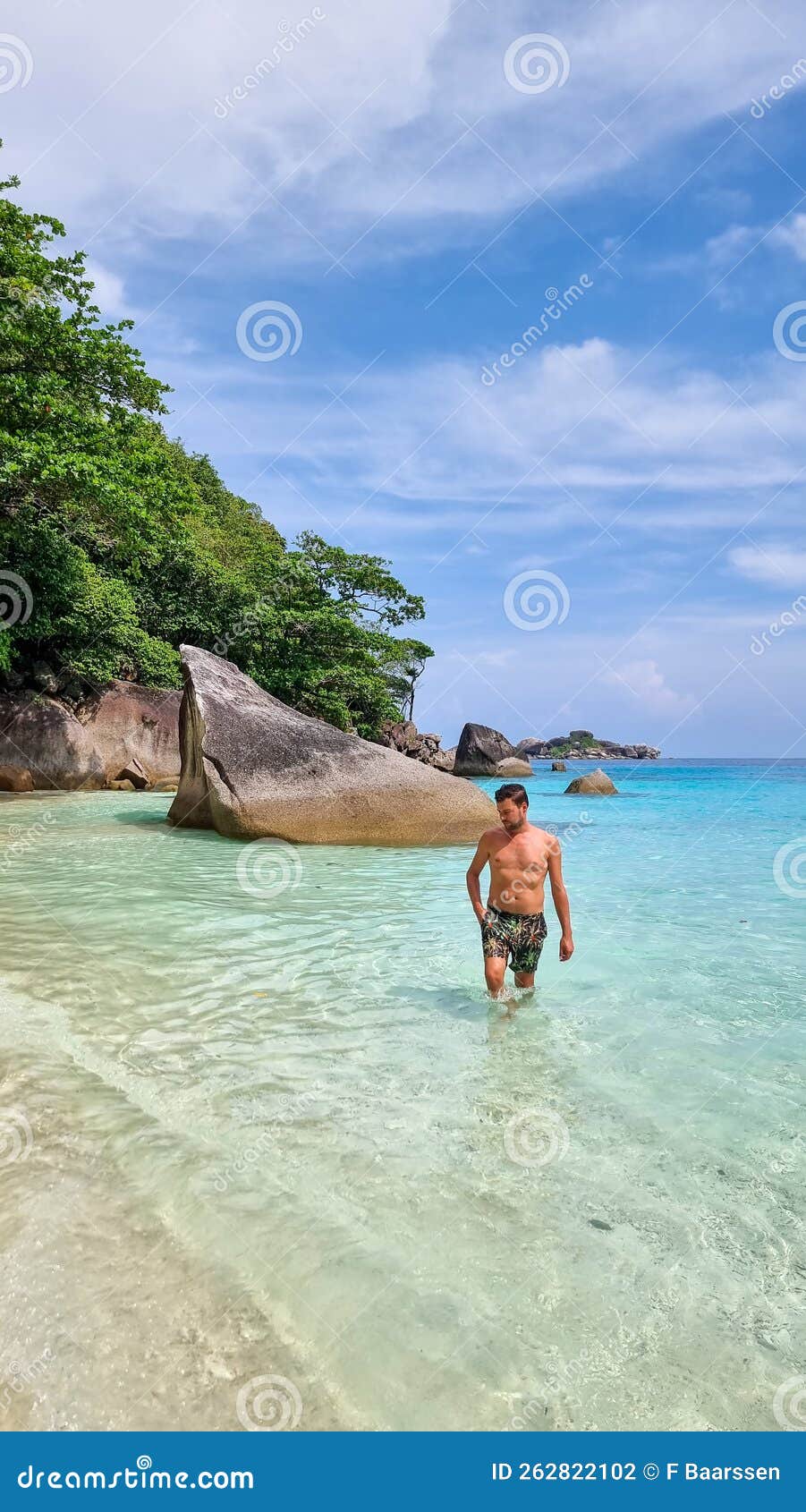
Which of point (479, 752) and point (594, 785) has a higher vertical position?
point (479, 752)

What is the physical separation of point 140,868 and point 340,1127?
662 cm

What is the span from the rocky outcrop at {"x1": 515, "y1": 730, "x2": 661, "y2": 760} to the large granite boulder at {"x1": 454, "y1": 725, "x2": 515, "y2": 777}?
71.6m

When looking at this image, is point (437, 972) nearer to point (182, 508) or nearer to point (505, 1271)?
point (505, 1271)

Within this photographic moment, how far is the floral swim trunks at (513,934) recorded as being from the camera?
4.96 meters

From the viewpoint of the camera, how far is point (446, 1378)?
2006 mm

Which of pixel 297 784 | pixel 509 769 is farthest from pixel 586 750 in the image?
pixel 297 784

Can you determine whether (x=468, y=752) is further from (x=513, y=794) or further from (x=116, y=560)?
(x=513, y=794)

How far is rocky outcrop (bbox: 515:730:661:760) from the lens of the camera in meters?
123

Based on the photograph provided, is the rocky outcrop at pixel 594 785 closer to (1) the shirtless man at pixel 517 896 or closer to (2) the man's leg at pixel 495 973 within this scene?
(1) the shirtless man at pixel 517 896

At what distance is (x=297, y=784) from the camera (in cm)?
1160

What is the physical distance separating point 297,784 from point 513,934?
7.02m

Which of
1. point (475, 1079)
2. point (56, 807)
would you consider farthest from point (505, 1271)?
point (56, 807)

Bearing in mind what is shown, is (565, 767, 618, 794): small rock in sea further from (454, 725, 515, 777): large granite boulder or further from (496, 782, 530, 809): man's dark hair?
(496, 782, 530, 809): man's dark hair

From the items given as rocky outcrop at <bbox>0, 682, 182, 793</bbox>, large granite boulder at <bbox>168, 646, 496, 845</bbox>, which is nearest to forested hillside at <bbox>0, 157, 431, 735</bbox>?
rocky outcrop at <bbox>0, 682, 182, 793</bbox>
